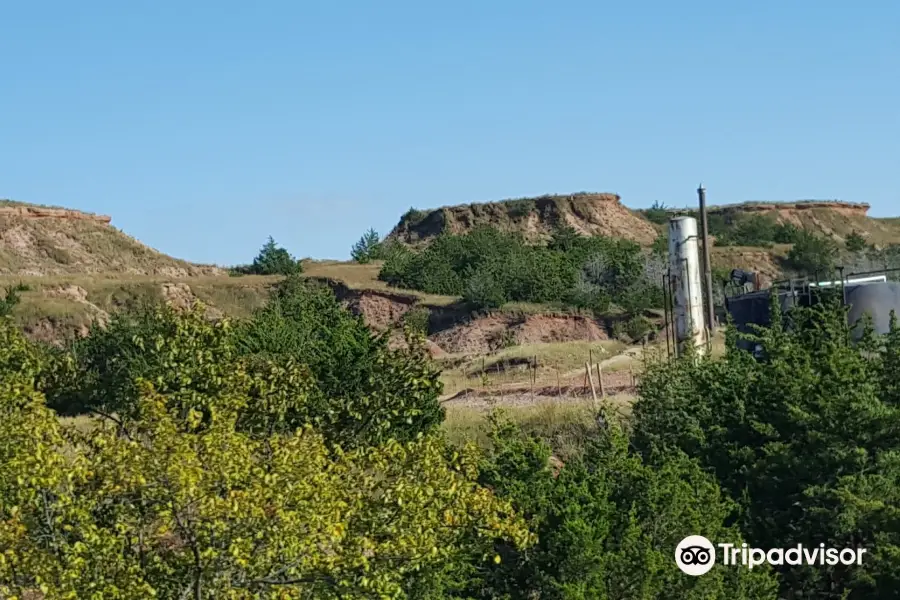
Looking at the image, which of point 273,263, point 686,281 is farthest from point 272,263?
point 686,281

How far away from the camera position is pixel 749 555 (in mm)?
17672

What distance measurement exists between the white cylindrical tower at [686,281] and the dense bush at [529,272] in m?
31.4

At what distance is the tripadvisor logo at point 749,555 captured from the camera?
1653 centimetres

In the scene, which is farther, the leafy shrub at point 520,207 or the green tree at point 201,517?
the leafy shrub at point 520,207

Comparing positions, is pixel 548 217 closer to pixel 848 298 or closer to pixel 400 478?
pixel 848 298

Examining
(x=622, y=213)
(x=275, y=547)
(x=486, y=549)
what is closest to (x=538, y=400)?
(x=486, y=549)

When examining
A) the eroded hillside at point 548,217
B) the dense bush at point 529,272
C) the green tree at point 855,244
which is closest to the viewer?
the dense bush at point 529,272

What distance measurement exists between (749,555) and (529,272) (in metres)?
52.1

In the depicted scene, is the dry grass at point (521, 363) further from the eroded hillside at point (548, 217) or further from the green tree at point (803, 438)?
the eroded hillside at point (548, 217)

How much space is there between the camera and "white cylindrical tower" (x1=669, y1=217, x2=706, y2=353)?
32438 mm

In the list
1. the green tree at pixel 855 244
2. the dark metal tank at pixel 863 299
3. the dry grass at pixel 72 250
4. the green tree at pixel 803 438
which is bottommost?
the green tree at pixel 803 438

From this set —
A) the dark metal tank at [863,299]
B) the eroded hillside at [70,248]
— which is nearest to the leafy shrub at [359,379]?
the dark metal tank at [863,299]

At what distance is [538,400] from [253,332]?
25.1 ft

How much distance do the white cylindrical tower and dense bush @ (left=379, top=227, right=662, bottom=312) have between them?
103ft
